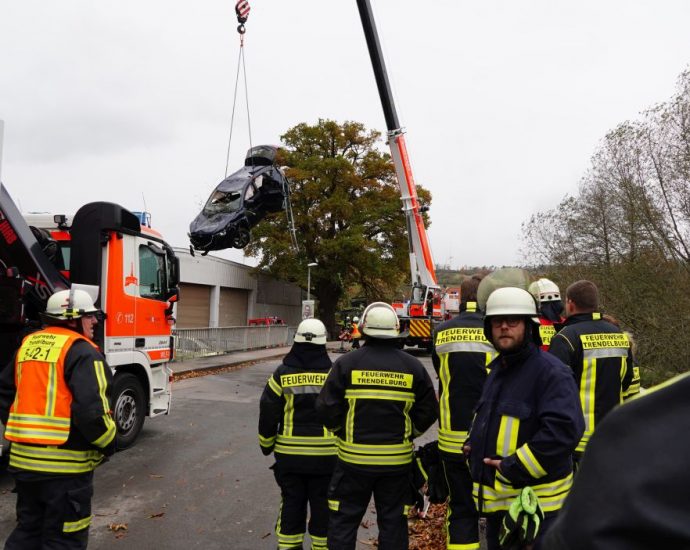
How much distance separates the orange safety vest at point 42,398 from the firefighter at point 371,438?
1572 millimetres

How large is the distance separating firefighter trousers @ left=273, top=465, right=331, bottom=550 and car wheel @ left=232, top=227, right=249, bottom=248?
25.3 ft

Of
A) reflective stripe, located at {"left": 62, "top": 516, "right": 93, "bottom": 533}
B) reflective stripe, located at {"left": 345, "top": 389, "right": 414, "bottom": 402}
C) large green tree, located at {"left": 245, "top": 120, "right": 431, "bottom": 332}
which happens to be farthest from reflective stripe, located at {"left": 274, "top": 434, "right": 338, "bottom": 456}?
large green tree, located at {"left": 245, "top": 120, "right": 431, "bottom": 332}

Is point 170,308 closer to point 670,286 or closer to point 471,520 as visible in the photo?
point 471,520

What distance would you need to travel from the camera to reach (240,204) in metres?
10.8

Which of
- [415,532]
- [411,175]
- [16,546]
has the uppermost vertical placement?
[411,175]

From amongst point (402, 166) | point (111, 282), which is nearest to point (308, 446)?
point (111, 282)

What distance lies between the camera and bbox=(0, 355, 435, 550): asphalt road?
432 centimetres

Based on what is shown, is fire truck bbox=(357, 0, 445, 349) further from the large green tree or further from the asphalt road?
the large green tree

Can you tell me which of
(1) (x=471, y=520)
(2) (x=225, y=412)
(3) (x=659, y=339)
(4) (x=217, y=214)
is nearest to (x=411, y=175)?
(4) (x=217, y=214)

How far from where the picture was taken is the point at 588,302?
394 cm

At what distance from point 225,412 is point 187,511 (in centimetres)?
453

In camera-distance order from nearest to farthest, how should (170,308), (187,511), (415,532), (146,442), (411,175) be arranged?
(415,532) < (187,511) < (146,442) < (170,308) < (411,175)

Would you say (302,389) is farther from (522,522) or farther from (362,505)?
(522,522)

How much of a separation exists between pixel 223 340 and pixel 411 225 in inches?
366
